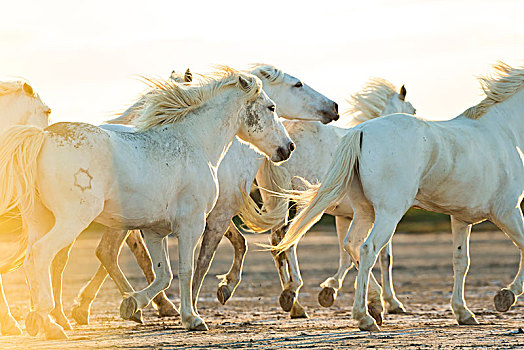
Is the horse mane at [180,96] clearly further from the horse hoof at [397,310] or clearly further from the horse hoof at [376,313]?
the horse hoof at [397,310]

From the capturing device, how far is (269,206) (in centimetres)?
1277

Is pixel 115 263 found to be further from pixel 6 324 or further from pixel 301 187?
pixel 301 187

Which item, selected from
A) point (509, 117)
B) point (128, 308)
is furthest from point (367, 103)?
point (128, 308)

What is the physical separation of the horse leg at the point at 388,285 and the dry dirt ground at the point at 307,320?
298 mm

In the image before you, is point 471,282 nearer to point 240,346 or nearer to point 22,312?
point 22,312

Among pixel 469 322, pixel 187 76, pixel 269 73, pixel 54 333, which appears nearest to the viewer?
pixel 54 333

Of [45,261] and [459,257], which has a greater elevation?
[45,261]

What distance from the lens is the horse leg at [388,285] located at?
40.9 ft

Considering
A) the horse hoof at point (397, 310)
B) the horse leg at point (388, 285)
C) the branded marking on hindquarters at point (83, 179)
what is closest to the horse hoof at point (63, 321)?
the branded marking on hindquarters at point (83, 179)

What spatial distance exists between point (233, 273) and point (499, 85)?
3914 millimetres

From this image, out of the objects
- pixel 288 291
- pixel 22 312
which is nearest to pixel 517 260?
pixel 288 291

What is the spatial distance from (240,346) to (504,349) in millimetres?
2280

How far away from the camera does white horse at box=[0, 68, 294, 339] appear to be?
Answer: 8.38 metres

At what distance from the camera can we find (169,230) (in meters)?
9.76
